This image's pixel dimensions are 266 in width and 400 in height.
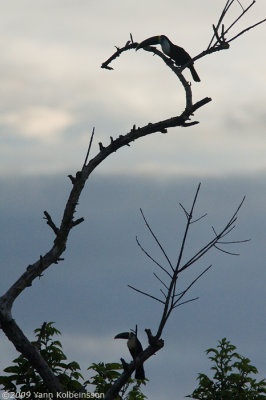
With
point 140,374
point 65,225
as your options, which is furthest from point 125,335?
point 65,225

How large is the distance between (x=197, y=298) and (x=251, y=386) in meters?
8.52

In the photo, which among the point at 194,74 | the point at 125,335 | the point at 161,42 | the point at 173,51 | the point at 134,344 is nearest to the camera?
the point at 173,51

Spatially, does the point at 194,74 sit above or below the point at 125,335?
above

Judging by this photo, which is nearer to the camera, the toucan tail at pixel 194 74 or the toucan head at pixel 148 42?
the toucan head at pixel 148 42

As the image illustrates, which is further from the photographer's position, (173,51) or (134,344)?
(134,344)

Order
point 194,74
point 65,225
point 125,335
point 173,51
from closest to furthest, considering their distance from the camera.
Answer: point 65,225
point 173,51
point 125,335
point 194,74

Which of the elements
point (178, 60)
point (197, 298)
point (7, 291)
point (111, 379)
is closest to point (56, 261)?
point (7, 291)

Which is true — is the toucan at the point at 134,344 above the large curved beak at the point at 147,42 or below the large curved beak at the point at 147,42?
below

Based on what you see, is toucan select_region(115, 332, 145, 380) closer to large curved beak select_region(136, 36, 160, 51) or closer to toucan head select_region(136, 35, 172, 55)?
toucan head select_region(136, 35, 172, 55)

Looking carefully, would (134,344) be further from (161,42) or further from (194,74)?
(161,42)

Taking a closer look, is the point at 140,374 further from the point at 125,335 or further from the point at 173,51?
the point at 173,51

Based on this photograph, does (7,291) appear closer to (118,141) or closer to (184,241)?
(118,141)

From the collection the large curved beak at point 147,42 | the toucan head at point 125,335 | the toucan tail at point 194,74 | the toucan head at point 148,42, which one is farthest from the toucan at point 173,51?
the toucan head at point 125,335

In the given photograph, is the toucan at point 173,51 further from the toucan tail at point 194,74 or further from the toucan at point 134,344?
the toucan at point 134,344
